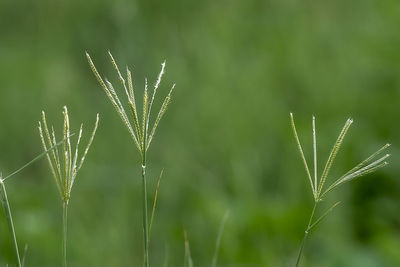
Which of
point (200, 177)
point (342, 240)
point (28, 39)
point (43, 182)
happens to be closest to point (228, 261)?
point (342, 240)

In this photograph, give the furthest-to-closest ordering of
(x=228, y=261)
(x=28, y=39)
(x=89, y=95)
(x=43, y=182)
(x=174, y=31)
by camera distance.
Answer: (x=28, y=39) < (x=174, y=31) < (x=89, y=95) < (x=43, y=182) < (x=228, y=261)

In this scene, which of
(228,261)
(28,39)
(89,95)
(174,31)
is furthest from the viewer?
(28,39)

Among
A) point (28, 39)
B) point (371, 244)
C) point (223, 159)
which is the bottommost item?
point (371, 244)

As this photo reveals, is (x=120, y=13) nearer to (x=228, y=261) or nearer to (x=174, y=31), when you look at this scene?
(x=174, y=31)

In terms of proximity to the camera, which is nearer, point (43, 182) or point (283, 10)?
point (43, 182)

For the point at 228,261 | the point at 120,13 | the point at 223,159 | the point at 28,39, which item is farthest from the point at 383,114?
the point at 28,39

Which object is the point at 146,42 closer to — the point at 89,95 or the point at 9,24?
the point at 89,95

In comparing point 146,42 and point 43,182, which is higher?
point 146,42
